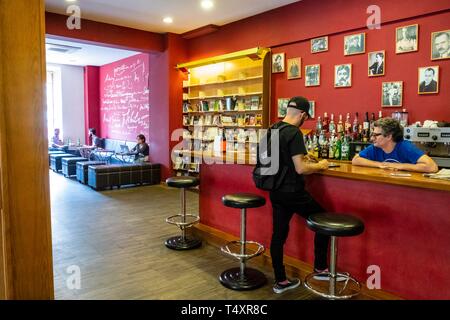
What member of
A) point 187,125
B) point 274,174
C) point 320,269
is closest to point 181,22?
point 187,125

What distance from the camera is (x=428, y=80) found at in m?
A: 4.00

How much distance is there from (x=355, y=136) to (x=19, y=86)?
3975mm

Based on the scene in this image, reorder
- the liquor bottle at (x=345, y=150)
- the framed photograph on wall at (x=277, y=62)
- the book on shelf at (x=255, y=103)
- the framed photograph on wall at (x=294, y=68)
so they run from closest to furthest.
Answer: the liquor bottle at (x=345, y=150) < the framed photograph on wall at (x=294, y=68) < the framed photograph on wall at (x=277, y=62) < the book on shelf at (x=255, y=103)

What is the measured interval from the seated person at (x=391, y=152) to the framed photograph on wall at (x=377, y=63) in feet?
5.84

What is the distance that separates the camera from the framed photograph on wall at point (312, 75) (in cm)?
516

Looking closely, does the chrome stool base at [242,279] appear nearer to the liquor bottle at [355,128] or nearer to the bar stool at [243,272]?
the bar stool at [243,272]

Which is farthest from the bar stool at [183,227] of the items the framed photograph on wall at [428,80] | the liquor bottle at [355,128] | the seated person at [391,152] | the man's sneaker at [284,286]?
the framed photograph on wall at [428,80]

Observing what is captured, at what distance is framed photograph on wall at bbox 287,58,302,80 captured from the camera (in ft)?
17.7

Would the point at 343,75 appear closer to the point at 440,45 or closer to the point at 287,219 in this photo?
the point at 440,45

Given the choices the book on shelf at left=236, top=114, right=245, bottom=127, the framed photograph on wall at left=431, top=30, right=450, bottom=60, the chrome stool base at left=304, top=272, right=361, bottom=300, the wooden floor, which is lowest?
the wooden floor

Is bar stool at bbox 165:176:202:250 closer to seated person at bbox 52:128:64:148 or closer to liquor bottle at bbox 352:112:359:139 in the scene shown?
liquor bottle at bbox 352:112:359:139

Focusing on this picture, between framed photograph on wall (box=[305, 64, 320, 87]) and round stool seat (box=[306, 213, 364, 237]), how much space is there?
321 centimetres

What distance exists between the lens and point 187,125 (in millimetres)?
7730

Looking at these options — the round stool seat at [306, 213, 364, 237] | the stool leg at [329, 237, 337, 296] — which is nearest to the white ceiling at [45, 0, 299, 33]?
the round stool seat at [306, 213, 364, 237]
